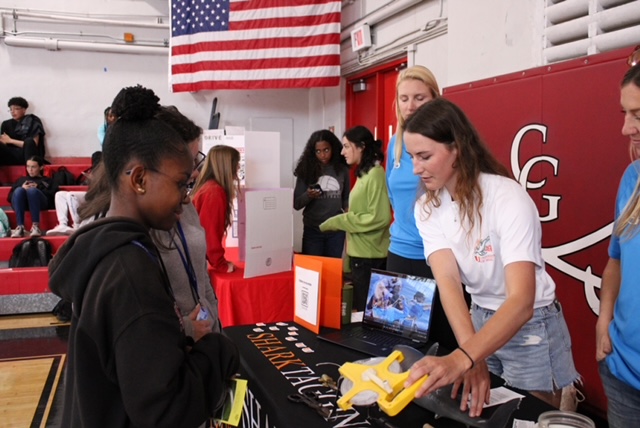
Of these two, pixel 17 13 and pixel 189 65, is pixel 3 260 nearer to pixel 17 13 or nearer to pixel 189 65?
pixel 189 65

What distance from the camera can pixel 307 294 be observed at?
177 cm

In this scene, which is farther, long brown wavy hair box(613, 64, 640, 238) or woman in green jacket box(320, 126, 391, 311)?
woman in green jacket box(320, 126, 391, 311)

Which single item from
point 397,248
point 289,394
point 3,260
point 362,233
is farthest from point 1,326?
point 289,394

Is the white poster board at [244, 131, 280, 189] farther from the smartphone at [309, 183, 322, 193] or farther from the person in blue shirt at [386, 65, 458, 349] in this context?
the person in blue shirt at [386, 65, 458, 349]

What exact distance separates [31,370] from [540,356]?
10.7 ft

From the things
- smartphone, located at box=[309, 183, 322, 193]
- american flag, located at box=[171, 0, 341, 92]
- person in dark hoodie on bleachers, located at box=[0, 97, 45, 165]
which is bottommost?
smartphone, located at box=[309, 183, 322, 193]

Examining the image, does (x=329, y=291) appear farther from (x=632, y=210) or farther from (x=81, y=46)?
(x=81, y=46)

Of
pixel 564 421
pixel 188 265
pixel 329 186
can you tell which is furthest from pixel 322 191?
pixel 564 421

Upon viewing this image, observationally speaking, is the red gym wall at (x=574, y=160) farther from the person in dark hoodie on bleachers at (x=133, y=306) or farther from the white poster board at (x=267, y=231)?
the person in dark hoodie on bleachers at (x=133, y=306)

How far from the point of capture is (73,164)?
7.21m

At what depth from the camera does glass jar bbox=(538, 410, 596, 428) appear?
0.94m

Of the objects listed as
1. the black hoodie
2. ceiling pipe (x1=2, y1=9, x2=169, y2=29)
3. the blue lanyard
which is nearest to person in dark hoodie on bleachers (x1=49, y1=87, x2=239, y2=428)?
the black hoodie

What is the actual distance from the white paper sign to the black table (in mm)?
50

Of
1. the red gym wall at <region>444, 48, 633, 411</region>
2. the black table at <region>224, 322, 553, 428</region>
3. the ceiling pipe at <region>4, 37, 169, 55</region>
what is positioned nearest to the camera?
the black table at <region>224, 322, 553, 428</region>
